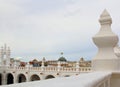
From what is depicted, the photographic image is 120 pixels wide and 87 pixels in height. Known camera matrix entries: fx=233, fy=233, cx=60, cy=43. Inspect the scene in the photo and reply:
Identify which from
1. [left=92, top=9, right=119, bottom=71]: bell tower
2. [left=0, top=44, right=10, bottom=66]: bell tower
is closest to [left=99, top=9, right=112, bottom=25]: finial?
[left=92, top=9, right=119, bottom=71]: bell tower

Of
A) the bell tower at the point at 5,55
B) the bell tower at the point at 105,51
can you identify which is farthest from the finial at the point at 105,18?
the bell tower at the point at 5,55

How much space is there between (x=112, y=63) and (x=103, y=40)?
28 cm

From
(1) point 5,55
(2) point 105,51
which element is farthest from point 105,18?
(1) point 5,55

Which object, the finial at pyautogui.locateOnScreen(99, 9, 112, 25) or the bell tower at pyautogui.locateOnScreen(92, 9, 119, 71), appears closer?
the bell tower at pyautogui.locateOnScreen(92, 9, 119, 71)

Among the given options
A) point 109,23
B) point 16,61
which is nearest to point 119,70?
point 109,23

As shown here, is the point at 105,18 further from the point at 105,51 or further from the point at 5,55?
the point at 5,55

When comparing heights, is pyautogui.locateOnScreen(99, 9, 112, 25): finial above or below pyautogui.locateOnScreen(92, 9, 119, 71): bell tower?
above

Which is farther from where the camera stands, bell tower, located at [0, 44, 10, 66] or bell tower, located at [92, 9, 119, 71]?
bell tower, located at [0, 44, 10, 66]

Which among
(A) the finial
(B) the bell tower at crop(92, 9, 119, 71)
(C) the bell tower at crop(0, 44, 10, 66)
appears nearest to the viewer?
(B) the bell tower at crop(92, 9, 119, 71)

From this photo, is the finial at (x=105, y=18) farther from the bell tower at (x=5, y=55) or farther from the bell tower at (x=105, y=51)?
the bell tower at (x=5, y=55)

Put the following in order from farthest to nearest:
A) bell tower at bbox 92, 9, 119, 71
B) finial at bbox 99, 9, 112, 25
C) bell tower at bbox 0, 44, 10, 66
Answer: bell tower at bbox 0, 44, 10, 66
finial at bbox 99, 9, 112, 25
bell tower at bbox 92, 9, 119, 71

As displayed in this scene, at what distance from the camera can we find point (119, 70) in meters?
2.69

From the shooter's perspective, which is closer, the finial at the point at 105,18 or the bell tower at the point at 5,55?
the finial at the point at 105,18

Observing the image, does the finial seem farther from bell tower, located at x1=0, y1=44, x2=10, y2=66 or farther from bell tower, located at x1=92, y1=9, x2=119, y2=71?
bell tower, located at x1=0, y1=44, x2=10, y2=66
